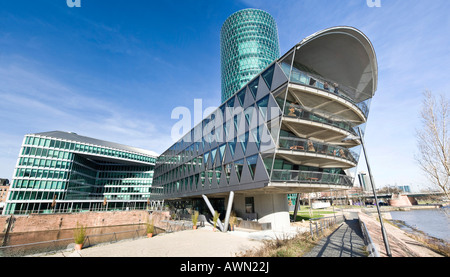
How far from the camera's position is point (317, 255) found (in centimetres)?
973

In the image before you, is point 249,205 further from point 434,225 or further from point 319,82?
point 434,225

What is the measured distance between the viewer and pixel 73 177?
5528 cm

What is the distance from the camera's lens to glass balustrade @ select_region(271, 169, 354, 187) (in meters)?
16.1

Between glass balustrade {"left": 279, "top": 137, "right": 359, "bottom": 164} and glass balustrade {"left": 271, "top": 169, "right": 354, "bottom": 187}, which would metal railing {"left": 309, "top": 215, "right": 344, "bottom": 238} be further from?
glass balustrade {"left": 279, "top": 137, "right": 359, "bottom": 164}

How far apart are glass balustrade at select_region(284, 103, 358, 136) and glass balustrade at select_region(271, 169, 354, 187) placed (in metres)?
4.57

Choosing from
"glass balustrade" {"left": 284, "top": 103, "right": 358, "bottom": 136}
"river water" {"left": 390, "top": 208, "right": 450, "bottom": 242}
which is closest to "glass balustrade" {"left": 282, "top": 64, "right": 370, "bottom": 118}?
"glass balustrade" {"left": 284, "top": 103, "right": 358, "bottom": 136}

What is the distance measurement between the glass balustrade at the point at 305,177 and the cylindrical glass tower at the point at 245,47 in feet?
198

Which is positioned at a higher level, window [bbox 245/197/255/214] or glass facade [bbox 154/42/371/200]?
glass facade [bbox 154/42/371/200]

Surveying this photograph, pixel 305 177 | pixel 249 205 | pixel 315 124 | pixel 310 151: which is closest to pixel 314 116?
pixel 315 124

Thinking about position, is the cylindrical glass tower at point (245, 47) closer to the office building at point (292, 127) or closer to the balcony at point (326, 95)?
the office building at point (292, 127)

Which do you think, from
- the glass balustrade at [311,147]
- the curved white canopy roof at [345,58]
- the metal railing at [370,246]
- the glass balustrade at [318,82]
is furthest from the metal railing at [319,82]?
the metal railing at [370,246]

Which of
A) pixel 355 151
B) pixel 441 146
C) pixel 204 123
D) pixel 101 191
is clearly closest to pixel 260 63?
pixel 204 123

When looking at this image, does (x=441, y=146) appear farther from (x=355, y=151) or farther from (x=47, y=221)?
(x=47, y=221)

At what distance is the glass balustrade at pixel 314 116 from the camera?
1602 centimetres
